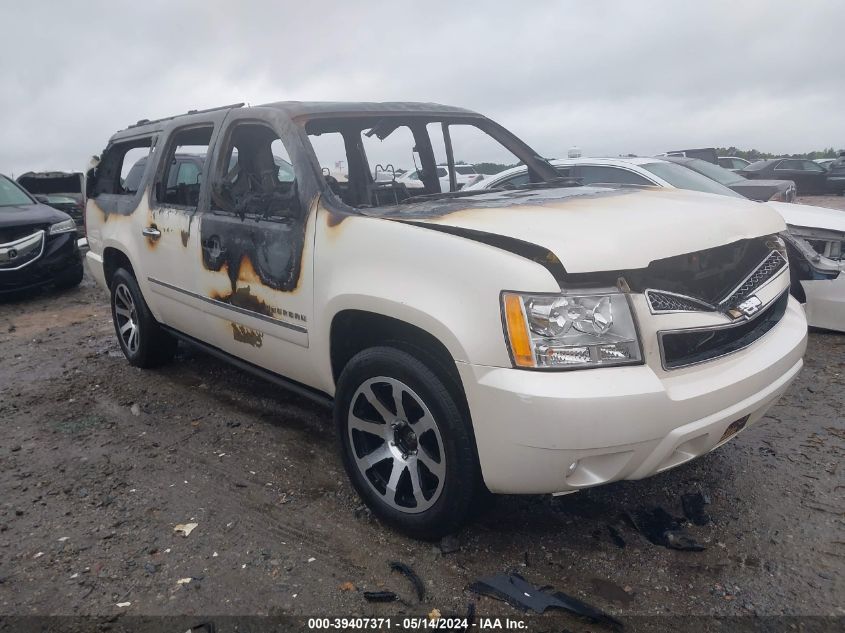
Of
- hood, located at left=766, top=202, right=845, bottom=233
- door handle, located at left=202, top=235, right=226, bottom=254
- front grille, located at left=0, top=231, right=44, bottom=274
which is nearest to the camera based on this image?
door handle, located at left=202, top=235, right=226, bottom=254

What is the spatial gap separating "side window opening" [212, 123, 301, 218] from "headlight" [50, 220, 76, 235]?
19.2 feet

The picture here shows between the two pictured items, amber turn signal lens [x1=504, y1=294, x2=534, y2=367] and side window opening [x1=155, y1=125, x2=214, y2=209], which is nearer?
amber turn signal lens [x1=504, y1=294, x2=534, y2=367]

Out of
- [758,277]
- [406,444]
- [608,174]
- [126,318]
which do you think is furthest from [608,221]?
[608,174]

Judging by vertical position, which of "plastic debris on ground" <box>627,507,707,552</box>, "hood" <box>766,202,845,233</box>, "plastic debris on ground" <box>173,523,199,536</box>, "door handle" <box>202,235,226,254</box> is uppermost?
"door handle" <box>202,235,226,254</box>

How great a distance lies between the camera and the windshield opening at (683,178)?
6652mm

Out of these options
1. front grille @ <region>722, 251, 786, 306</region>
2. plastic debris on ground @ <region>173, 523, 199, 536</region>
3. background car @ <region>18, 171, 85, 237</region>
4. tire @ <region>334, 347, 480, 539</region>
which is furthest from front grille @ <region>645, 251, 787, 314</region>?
background car @ <region>18, 171, 85, 237</region>

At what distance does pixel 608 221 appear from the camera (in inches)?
100.0

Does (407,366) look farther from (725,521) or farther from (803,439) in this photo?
(803,439)

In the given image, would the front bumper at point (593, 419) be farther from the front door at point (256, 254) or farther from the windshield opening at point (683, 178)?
the windshield opening at point (683, 178)

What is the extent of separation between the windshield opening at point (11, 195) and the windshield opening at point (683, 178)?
25.9 ft

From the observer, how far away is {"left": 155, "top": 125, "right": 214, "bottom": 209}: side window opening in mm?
4102

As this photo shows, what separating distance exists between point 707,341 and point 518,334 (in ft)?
2.55

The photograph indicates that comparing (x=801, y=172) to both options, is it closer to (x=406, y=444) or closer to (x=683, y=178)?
(x=683, y=178)

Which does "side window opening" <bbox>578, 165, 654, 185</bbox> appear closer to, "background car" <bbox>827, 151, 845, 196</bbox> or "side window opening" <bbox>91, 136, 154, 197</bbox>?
"side window opening" <bbox>91, 136, 154, 197</bbox>
